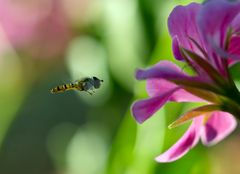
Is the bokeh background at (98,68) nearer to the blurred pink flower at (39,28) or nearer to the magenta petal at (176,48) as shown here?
the blurred pink flower at (39,28)

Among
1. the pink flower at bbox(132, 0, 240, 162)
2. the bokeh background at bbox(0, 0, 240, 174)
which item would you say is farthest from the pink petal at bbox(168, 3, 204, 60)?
the bokeh background at bbox(0, 0, 240, 174)

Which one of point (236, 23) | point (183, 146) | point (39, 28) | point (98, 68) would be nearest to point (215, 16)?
point (236, 23)

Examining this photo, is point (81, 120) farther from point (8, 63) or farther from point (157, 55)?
point (157, 55)

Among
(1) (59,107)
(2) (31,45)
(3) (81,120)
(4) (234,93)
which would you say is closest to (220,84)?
(4) (234,93)

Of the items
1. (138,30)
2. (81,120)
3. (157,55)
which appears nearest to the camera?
(157,55)

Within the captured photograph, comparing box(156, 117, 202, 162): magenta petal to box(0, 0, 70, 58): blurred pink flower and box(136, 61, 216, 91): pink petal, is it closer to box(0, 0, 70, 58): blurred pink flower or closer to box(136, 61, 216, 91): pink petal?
box(136, 61, 216, 91): pink petal

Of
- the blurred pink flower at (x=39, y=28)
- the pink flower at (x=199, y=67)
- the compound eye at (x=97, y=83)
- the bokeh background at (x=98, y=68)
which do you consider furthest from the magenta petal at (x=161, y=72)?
the blurred pink flower at (x=39, y=28)

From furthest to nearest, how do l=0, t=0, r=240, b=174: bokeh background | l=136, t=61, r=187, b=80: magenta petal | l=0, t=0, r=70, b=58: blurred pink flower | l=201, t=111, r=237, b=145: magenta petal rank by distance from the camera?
l=0, t=0, r=70, b=58: blurred pink flower, l=0, t=0, r=240, b=174: bokeh background, l=201, t=111, r=237, b=145: magenta petal, l=136, t=61, r=187, b=80: magenta petal
